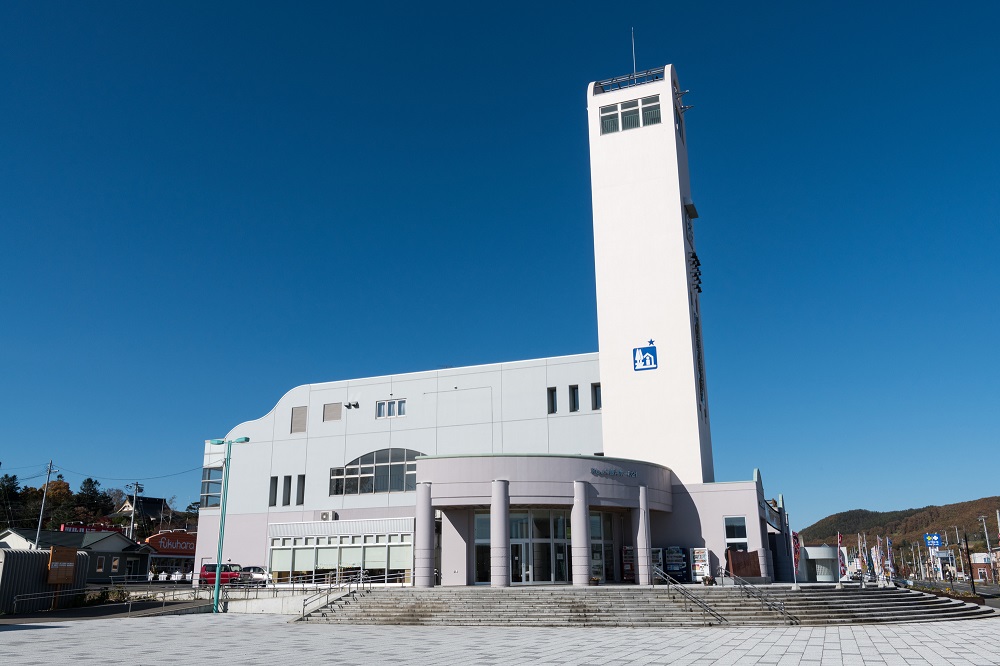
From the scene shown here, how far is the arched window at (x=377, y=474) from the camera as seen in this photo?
4784 cm

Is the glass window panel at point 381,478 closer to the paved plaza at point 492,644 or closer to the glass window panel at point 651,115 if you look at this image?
the paved plaza at point 492,644

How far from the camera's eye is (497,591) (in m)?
30.4

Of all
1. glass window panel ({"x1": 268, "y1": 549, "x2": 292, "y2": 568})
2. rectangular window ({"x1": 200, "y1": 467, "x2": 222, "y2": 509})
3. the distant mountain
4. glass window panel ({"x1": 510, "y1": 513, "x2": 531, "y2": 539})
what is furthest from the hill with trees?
the distant mountain

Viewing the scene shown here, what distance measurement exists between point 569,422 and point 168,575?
1602 inches

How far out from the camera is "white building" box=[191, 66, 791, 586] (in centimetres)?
3519

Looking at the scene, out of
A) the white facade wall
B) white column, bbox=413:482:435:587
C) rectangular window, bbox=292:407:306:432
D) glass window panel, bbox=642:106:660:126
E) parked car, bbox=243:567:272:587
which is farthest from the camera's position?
rectangular window, bbox=292:407:306:432

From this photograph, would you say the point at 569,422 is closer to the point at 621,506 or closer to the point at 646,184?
the point at 621,506

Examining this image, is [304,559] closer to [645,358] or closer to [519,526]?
[519,526]

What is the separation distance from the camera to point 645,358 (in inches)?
1753

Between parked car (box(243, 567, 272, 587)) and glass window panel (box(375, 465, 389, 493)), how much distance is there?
7.95 metres

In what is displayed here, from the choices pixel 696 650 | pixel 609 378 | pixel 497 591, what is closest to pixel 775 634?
pixel 696 650

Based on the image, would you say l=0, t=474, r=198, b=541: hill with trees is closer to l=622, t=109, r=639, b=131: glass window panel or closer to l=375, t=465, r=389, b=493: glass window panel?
l=375, t=465, r=389, b=493: glass window panel

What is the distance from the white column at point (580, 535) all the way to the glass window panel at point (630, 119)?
24377mm

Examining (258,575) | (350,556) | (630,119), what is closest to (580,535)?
(350,556)
